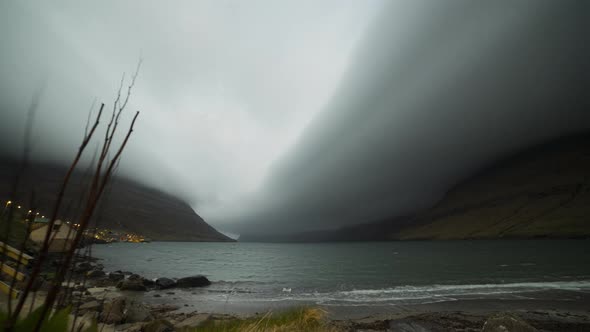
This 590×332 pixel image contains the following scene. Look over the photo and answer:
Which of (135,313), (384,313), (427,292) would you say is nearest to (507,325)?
(384,313)

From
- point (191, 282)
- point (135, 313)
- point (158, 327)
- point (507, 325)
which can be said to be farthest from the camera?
point (191, 282)

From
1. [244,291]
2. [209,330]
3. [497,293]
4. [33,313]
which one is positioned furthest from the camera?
[244,291]

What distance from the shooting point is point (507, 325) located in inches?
364

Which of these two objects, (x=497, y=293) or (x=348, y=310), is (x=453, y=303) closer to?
(x=497, y=293)

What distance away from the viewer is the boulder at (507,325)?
29.9 feet

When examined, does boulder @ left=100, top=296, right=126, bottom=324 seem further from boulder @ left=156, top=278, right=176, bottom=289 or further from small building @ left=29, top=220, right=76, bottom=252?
boulder @ left=156, top=278, right=176, bottom=289

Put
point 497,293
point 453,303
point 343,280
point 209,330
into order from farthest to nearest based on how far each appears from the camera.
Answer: point 343,280 → point 497,293 → point 453,303 → point 209,330

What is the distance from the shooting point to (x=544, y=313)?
16.5 meters

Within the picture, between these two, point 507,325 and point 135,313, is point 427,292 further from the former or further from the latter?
point 135,313

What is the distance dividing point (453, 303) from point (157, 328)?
1925 cm

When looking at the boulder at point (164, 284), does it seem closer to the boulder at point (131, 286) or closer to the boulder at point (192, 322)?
the boulder at point (131, 286)

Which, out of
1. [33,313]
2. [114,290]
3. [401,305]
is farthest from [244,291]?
[33,313]

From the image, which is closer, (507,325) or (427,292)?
(507,325)

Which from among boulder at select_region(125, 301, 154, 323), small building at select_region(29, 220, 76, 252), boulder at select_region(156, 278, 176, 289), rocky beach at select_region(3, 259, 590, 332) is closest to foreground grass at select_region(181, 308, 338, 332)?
rocky beach at select_region(3, 259, 590, 332)
